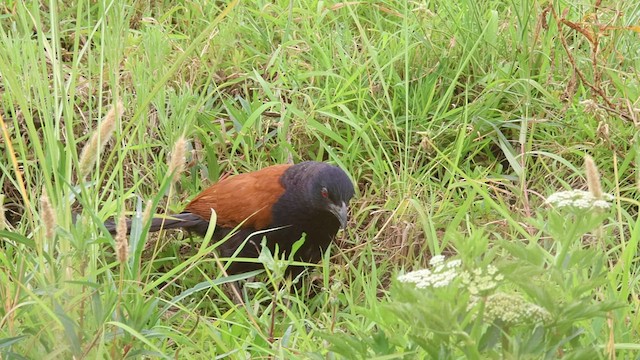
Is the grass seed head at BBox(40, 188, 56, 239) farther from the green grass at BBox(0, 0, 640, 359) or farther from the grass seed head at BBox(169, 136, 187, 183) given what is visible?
the green grass at BBox(0, 0, 640, 359)

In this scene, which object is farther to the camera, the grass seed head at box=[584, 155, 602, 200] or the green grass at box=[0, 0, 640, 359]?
the green grass at box=[0, 0, 640, 359]

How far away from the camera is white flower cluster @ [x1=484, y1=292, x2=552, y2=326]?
206 cm

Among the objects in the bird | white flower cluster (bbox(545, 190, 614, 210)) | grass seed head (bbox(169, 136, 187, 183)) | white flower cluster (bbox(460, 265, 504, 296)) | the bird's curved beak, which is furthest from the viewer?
the bird

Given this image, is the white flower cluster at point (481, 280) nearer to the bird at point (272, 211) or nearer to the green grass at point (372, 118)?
the green grass at point (372, 118)

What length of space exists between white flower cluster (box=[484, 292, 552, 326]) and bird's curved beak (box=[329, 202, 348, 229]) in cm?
224

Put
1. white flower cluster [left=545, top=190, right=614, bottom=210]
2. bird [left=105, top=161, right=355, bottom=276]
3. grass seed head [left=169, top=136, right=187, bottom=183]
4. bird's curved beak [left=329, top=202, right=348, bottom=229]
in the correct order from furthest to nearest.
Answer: bird [left=105, top=161, right=355, bottom=276], bird's curved beak [left=329, top=202, right=348, bottom=229], grass seed head [left=169, top=136, right=187, bottom=183], white flower cluster [left=545, top=190, right=614, bottom=210]

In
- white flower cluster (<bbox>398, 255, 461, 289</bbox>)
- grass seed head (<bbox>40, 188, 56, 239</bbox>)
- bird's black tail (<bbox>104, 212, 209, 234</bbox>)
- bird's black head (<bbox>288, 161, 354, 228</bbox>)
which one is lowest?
bird's black tail (<bbox>104, 212, 209, 234</bbox>)

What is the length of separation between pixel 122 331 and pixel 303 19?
293cm

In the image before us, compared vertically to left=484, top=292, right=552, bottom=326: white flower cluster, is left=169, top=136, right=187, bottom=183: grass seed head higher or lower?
higher

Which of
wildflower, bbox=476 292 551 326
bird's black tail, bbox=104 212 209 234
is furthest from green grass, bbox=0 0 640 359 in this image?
wildflower, bbox=476 292 551 326

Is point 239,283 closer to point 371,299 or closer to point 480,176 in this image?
point 480,176

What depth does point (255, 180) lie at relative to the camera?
467 cm

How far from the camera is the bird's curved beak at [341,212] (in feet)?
14.2

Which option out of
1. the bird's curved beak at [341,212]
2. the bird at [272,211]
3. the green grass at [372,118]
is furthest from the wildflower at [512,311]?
the bird at [272,211]
